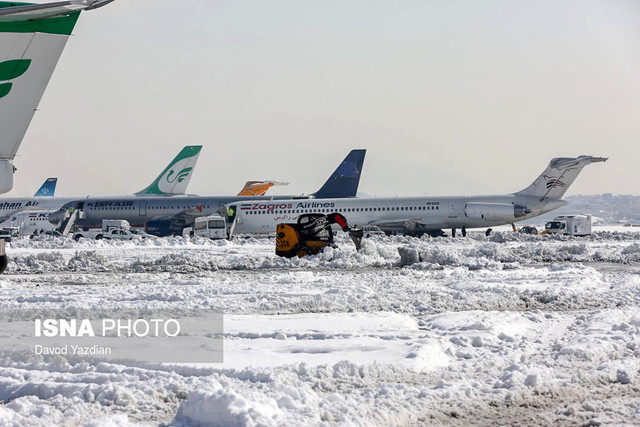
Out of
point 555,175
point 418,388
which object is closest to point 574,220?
point 555,175

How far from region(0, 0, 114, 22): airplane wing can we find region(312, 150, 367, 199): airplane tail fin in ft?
154

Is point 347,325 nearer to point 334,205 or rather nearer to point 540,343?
point 540,343

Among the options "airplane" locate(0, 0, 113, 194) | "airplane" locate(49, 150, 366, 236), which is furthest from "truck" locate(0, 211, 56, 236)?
"airplane" locate(0, 0, 113, 194)

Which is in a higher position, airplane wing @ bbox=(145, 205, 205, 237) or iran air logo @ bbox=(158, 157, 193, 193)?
iran air logo @ bbox=(158, 157, 193, 193)

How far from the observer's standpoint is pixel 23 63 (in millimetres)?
11555

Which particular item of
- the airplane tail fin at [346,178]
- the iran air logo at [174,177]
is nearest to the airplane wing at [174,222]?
the airplane tail fin at [346,178]

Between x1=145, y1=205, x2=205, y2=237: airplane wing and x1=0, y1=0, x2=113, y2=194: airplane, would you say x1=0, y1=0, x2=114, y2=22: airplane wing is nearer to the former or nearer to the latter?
x1=0, y1=0, x2=113, y2=194: airplane

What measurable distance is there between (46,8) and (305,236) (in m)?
16.8

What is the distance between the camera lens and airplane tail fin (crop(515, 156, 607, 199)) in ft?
156

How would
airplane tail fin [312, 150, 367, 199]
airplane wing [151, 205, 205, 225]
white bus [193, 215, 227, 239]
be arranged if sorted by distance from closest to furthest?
1. white bus [193, 215, 227, 239]
2. airplane wing [151, 205, 205, 225]
3. airplane tail fin [312, 150, 367, 199]

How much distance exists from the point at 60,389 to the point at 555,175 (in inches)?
1730

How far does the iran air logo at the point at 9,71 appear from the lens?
1138cm

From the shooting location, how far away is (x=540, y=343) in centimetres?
987

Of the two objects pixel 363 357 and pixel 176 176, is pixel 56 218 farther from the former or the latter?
pixel 363 357
